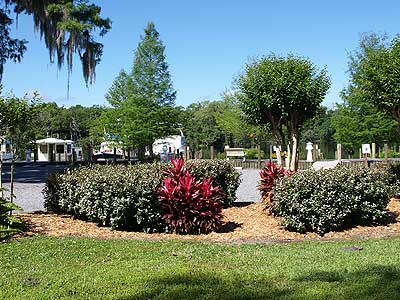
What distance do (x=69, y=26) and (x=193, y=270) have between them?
9090 millimetres

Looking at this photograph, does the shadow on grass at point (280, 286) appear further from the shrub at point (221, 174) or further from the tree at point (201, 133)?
the tree at point (201, 133)

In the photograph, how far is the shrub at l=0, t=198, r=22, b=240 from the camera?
314 inches

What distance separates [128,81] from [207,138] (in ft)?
93.1

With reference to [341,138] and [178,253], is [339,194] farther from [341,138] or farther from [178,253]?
[341,138]

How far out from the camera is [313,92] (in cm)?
1222

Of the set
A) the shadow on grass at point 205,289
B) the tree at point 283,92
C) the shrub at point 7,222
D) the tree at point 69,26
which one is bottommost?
the shadow on grass at point 205,289

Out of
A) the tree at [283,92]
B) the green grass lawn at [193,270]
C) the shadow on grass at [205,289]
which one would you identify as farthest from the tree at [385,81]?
the shadow on grass at [205,289]

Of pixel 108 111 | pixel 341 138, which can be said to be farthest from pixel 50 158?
pixel 341 138

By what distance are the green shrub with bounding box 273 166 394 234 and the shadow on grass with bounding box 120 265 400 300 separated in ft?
10.9

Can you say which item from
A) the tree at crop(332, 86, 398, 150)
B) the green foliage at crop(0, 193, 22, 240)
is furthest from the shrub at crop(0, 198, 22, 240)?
the tree at crop(332, 86, 398, 150)

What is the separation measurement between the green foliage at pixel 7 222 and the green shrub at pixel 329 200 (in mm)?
4302

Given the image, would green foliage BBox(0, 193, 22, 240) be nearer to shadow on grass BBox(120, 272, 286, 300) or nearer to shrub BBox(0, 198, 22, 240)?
shrub BBox(0, 198, 22, 240)

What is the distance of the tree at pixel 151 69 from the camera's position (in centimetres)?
3241

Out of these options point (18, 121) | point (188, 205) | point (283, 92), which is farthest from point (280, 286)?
point (283, 92)
